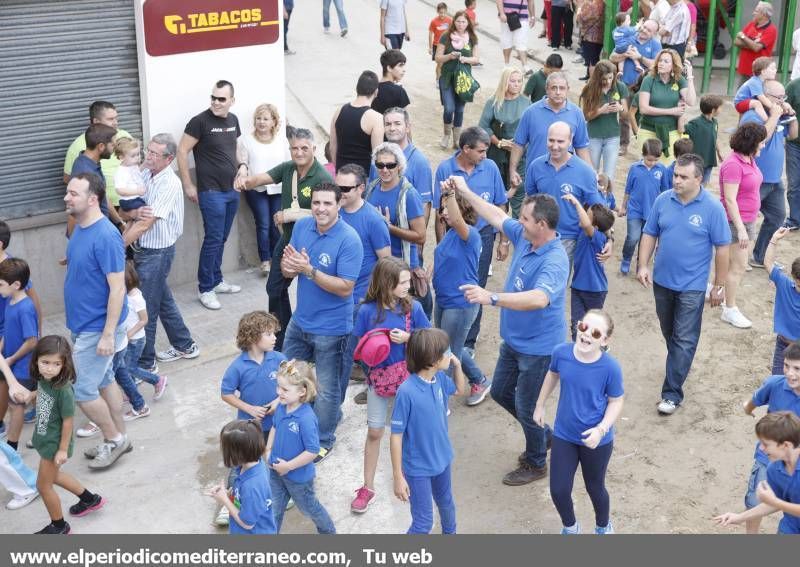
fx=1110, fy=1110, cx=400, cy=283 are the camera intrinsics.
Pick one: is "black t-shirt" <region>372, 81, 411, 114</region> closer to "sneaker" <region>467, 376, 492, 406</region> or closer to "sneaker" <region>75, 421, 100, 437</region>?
"sneaker" <region>467, 376, 492, 406</region>

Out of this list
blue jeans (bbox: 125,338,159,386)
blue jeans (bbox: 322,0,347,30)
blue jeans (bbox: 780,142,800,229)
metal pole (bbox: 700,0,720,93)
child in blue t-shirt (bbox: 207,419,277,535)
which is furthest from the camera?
blue jeans (bbox: 322,0,347,30)

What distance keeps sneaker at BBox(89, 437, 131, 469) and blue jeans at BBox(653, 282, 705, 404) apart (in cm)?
409

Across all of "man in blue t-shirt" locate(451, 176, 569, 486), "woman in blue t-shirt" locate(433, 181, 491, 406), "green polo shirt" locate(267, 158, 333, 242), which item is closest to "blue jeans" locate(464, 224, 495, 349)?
"woman in blue t-shirt" locate(433, 181, 491, 406)

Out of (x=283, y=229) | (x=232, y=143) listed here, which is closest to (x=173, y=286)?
(x=232, y=143)

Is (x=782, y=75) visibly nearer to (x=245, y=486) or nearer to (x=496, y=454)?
(x=496, y=454)

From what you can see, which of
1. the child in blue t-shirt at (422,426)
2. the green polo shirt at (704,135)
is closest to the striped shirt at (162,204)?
the child in blue t-shirt at (422,426)

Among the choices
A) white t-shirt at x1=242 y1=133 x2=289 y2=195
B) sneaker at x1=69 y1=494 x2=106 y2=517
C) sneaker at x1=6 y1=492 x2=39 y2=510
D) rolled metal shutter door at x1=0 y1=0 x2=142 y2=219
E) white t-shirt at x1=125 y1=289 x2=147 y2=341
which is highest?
rolled metal shutter door at x1=0 y1=0 x2=142 y2=219

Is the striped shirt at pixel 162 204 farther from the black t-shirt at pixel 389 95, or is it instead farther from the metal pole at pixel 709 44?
the metal pole at pixel 709 44

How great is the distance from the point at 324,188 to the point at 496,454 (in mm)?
2337

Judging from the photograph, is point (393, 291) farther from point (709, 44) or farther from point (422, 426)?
point (709, 44)

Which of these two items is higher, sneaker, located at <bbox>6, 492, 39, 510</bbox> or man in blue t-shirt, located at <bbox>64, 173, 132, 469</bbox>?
man in blue t-shirt, located at <bbox>64, 173, 132, 469</bbox>

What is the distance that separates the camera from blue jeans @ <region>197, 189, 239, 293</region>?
9.95m

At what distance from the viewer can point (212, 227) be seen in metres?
10.0

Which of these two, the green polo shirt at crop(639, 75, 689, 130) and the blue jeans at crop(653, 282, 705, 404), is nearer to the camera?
the blue jeans at crop(653, 282, 705, 404)
